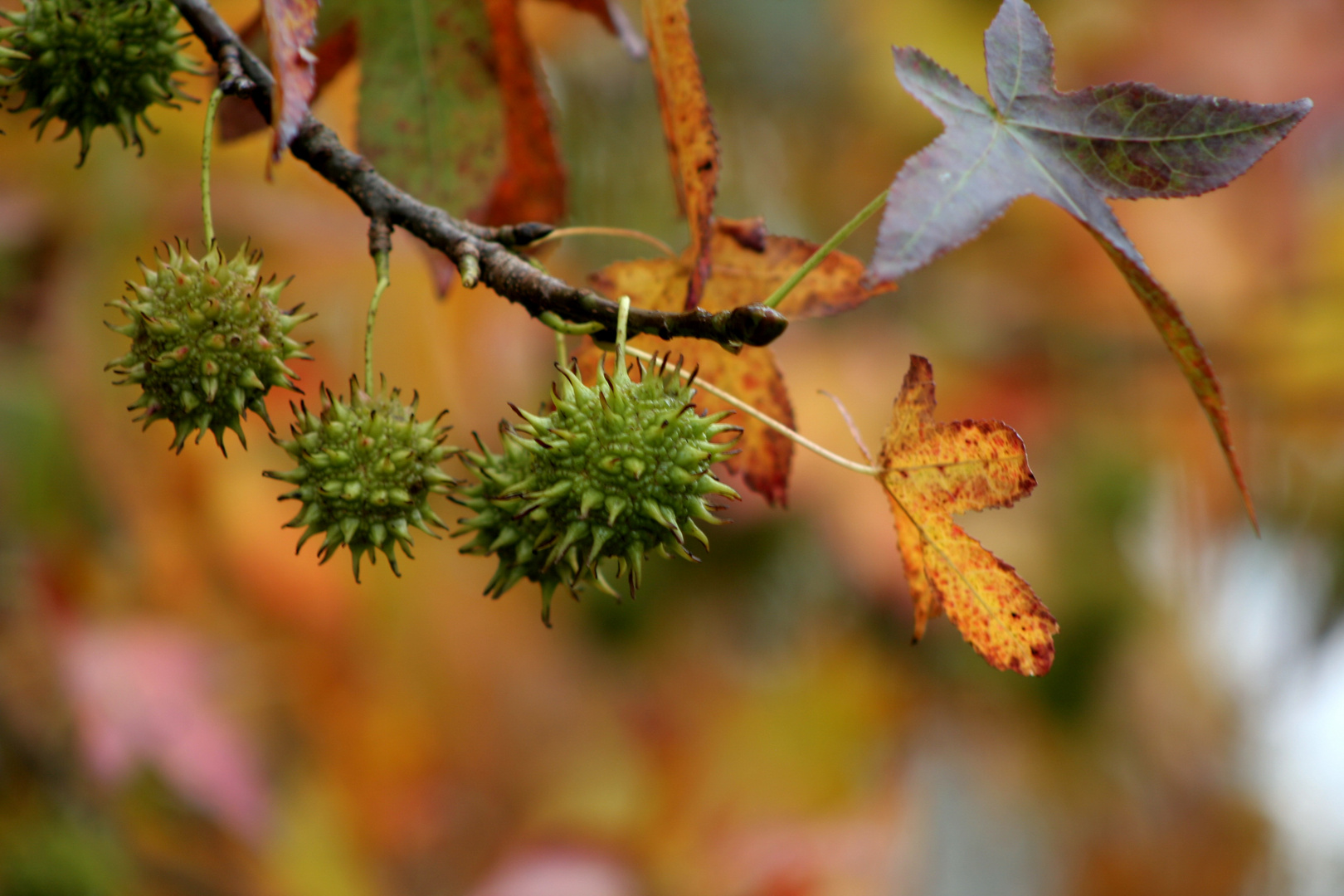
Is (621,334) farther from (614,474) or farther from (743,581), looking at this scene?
(743,581)

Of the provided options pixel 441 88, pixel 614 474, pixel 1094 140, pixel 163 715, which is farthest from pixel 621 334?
pixel 163 715

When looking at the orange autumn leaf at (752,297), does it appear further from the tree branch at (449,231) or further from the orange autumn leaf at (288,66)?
the orange autumn leaf at (288,66)

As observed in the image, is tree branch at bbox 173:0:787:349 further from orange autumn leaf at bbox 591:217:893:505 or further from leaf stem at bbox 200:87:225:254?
orange autumn leaf at bbox 591:217:893:505

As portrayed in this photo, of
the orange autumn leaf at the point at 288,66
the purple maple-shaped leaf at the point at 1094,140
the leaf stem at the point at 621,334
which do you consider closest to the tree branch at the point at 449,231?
the leaf stem at the point at 621,334

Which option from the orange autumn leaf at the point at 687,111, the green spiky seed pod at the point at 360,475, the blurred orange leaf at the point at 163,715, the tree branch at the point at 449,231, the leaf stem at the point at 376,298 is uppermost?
the orange autumn leaf at the point at 687,111

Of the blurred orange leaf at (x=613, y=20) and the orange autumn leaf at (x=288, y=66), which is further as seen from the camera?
the blurred orange leaf at (x=613, y=20)

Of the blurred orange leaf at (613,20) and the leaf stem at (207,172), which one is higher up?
the blurred orange leaf at (613,20)
